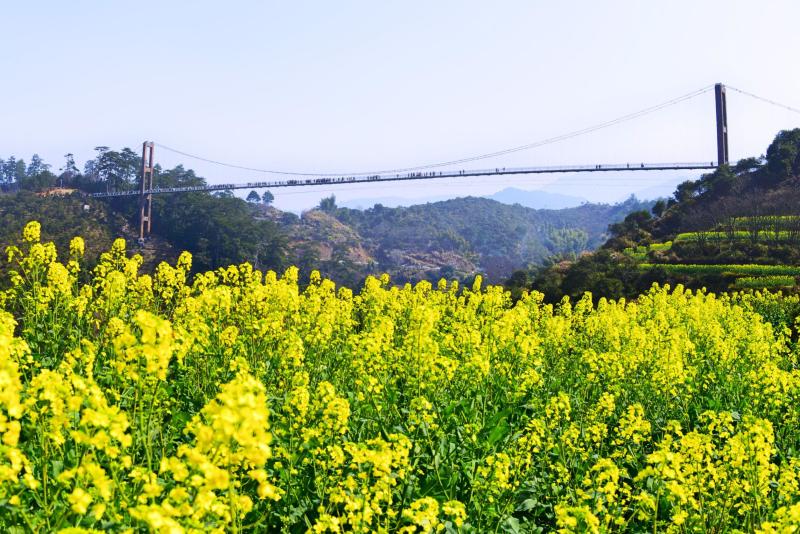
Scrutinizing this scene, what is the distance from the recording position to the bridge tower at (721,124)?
69812 millimetres

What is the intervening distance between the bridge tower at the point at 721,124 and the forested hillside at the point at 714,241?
29.3 ft

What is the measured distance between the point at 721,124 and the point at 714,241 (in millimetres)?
35582

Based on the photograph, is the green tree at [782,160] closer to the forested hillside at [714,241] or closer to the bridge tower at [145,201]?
the forested hillside at [714,241]

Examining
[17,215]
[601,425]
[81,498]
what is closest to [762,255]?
[601,425]

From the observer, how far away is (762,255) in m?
39.0

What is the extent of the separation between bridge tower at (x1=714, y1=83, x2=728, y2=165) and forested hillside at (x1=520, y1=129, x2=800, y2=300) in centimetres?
893

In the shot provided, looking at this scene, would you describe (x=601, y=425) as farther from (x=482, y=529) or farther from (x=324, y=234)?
→ (x=324, y=234)

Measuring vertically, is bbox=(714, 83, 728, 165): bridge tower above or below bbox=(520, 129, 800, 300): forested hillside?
above

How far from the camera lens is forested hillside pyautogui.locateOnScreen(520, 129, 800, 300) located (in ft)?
109

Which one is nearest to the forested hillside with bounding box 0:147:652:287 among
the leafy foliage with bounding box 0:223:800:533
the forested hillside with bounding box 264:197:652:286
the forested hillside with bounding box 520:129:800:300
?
the forested hillside with bounding box 264:197:652:286

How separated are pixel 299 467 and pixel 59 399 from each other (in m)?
2.50

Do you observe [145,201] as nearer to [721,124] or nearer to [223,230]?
[223,230]

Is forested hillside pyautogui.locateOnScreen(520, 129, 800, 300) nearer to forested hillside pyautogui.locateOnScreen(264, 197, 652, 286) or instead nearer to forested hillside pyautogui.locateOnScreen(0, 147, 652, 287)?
forested hillside pyautogui.locateOnScreen(0, 147, 652, 287)

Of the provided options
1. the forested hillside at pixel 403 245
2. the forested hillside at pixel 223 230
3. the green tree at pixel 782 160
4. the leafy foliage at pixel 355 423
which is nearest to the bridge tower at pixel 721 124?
the green tree at pixel 782 160
